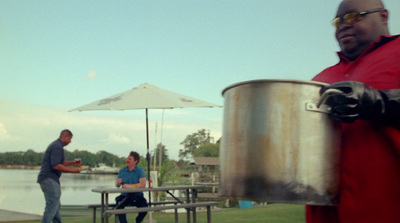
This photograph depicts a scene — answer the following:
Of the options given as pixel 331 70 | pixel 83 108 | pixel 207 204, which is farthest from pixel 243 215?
pixel 331 70

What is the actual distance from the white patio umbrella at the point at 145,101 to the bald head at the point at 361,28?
688 cm

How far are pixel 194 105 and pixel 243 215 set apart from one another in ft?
10.2

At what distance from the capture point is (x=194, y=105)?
9.16 meters

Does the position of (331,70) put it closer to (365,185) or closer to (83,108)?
(365,185)

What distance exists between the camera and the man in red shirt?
1446 millimetres

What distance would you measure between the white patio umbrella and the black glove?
23.7ft

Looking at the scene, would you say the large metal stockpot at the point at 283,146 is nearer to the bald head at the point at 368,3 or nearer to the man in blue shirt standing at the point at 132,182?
the bald head at the point at 368,3

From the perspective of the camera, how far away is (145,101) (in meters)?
8.84

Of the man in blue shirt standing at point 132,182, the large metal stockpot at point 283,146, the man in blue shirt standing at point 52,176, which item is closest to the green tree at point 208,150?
the man in blue shirt standing at point 132,182

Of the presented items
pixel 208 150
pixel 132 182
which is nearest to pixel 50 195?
pixel 132 182

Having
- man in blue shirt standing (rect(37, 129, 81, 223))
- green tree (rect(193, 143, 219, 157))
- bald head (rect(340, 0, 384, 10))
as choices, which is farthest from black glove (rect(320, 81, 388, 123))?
green tree (rect(193, 143, 219, 157))

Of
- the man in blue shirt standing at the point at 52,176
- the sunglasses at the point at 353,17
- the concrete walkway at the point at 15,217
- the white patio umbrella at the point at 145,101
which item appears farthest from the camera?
the concrete walkway at the point at 15,217

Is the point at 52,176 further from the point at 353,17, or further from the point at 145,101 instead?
the point at 353,17

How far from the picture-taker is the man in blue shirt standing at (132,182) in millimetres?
7883
